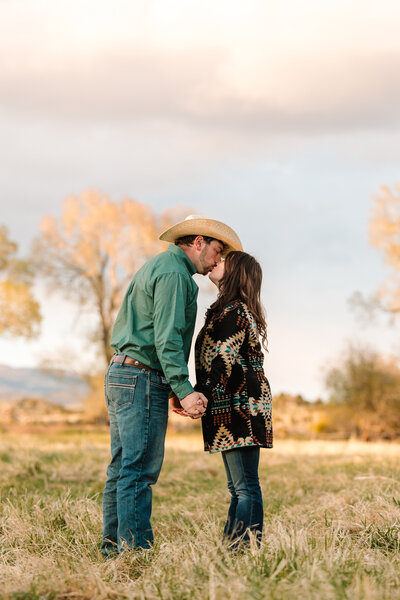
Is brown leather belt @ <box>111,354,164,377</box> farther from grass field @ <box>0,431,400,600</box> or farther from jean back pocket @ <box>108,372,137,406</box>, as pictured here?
grass field @ <box>0,431,400,600</box>

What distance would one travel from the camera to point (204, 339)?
14.7 feet

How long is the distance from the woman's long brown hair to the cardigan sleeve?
0.11 m

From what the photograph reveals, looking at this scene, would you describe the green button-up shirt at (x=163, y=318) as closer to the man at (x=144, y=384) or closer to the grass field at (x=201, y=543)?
the man at (x=144, y=384)

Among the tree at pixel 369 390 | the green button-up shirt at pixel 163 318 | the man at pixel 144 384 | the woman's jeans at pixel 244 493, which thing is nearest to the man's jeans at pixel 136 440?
the man at pixel 144 384

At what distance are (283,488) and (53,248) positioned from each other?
21.5 meters

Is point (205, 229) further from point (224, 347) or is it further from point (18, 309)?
point (18, 309)

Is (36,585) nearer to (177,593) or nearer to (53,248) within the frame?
(177,593)

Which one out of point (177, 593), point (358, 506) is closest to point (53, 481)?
point (358, 506)

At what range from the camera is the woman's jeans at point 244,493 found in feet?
13.9

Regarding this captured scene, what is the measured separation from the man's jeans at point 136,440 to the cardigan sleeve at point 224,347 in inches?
12.7

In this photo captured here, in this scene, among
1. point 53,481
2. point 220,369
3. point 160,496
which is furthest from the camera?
point 53,481

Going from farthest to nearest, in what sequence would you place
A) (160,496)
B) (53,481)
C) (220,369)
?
(53,481) → (160,496) → (220,369)

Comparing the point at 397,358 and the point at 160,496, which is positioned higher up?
the point at 397,358

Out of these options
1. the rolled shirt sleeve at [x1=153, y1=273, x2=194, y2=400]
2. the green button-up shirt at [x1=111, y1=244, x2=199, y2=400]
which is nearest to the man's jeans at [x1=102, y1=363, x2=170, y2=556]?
the green button-up shirt at [x1=111, y1=244, x2=199, y2=400]
